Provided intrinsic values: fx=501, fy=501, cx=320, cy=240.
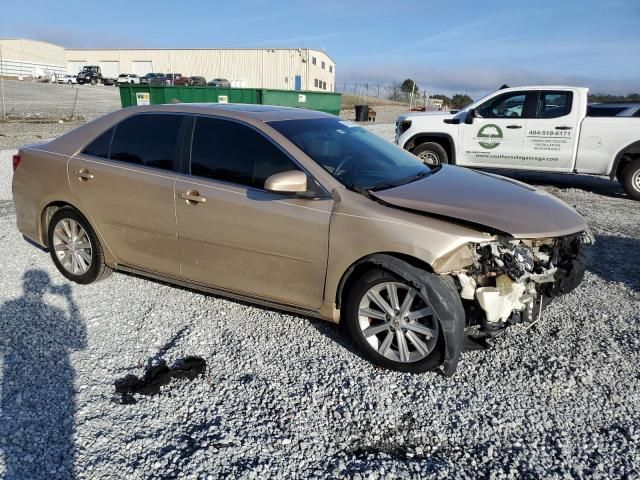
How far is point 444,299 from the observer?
3.11 m

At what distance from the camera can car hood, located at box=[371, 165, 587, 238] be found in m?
3.23

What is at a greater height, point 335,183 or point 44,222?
point 335,183

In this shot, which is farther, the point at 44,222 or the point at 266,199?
the point at 44,222

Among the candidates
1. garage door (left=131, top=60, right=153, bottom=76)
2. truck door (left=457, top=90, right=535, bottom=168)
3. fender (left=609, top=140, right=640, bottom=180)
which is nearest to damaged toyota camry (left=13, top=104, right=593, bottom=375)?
truck door (left=457, top=90, right=535, bottom=168)

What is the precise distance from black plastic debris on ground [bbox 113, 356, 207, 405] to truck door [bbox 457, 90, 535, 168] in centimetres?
811

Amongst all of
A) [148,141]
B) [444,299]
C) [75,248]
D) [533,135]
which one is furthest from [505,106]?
[75,248]

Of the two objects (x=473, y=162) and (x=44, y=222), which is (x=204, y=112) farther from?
(x=473, y=162)

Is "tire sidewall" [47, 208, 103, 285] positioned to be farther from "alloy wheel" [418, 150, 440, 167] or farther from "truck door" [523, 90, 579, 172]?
"truck door" [523, 90, 579, 172]

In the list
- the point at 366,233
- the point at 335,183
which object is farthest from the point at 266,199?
the point at 366,233

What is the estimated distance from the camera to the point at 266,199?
3.58 m

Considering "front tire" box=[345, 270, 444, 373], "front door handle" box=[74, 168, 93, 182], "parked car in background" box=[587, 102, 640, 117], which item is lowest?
"front tire" box=[345, 270, 444, 373]

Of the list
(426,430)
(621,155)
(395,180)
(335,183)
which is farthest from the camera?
(621,155)

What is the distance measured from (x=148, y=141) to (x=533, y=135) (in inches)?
306

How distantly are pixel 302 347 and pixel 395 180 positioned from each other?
57.2 inches
